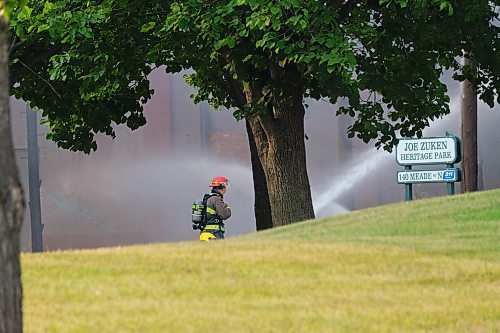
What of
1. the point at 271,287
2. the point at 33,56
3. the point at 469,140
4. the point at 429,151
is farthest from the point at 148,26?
the point at 271,287

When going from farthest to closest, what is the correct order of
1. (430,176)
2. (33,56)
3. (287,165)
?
1. (33,56)
2. (430,176)
3. (287,165)

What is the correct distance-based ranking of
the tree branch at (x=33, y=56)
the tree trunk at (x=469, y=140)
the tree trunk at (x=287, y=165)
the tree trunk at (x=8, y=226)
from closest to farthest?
1. the tree trunk at (x=8, y=226)
2. the tree trunk at (x=287, y=165)
3. the tree branch at (x=33, y=56)
4. the tree trunk at (x=469, y=140)

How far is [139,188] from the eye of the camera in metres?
43.6

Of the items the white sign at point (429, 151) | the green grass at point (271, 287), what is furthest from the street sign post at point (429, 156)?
the green grass at point (271, 287)

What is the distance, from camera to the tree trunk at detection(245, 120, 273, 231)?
25094 millimetres

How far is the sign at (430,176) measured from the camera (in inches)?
858

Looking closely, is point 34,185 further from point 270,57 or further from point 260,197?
point 270,57

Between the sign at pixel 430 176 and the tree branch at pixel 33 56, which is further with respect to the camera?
the tree branch at pixel 33 56

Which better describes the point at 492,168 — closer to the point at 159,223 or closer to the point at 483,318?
the point at 159,223

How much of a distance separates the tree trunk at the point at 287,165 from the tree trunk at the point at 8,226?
48.6 feet

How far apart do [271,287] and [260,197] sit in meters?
14.7

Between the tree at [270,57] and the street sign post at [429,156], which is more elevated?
the tree at [270,57]

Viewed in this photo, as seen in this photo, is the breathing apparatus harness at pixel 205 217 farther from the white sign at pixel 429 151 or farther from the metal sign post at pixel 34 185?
the metal sign post at pixel 34 185

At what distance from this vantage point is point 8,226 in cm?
678
